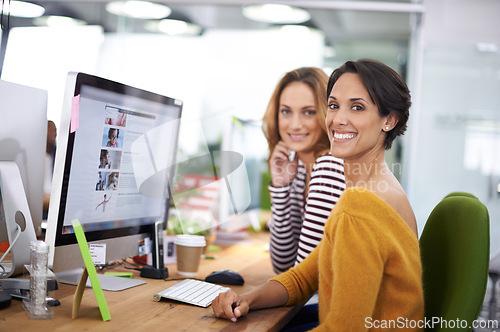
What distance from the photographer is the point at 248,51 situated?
4168mm

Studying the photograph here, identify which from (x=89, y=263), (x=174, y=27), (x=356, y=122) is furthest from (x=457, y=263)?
(x=174, y=27)

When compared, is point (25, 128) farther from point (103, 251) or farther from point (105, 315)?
point (105, 315)

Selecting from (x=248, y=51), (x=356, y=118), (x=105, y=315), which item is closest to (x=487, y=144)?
(x=248, y=51)

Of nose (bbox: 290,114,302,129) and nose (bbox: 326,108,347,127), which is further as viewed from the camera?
nose (bbox: 290,114,302,129)

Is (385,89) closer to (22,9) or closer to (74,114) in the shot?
(74,114)

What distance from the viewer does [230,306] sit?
108 cm

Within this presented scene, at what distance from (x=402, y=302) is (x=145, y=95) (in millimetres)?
844

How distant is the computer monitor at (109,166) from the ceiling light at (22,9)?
529 mm

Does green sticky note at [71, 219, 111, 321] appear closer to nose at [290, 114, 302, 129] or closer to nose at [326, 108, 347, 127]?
nose at [326, 108, 347, 127]

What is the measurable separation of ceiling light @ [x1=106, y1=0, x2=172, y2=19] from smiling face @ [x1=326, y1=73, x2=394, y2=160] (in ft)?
11.0

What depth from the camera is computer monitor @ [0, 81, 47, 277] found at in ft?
3.82

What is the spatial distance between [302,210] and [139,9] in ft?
10.1

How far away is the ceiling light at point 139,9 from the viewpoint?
14.0 ft

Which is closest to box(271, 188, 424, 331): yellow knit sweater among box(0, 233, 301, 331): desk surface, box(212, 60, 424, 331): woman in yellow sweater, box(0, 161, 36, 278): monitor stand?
box(212, 60, 424, 331): woman in yellow sweater
